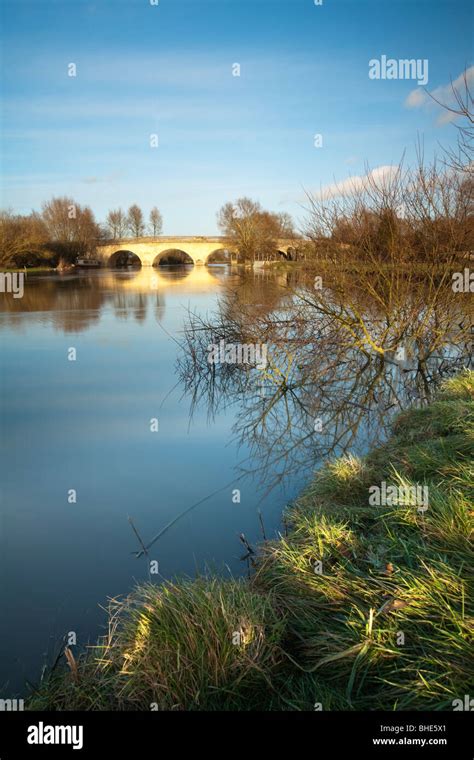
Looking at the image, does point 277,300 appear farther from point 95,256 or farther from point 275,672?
point 95,256

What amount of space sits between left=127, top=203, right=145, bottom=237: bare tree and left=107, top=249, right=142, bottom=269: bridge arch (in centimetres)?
817

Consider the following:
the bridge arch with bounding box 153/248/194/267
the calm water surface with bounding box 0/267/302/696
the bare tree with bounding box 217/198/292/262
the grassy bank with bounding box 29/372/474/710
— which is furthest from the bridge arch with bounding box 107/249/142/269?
the grassy bank with bounding box 29/372/474/710

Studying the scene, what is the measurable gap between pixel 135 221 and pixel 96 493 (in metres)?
94.2

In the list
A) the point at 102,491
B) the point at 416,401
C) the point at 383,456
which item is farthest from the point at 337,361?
the point at 102,491

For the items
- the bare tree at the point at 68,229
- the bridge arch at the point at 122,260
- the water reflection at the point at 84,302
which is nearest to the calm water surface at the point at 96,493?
the water reflection at the point at 84,302

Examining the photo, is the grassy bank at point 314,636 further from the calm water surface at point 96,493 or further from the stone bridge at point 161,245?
the stone bridge at point 161,245

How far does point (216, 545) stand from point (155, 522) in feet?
3.24

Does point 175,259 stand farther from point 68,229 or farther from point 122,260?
point 68,229

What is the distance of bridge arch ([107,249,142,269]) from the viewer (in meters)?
77.0

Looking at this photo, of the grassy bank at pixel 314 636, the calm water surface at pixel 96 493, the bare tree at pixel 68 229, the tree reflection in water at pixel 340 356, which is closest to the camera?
the grassy bank at pixel 314 636

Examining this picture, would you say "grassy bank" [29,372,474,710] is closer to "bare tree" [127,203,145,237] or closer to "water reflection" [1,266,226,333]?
"water reflection" [1,266,226,333]

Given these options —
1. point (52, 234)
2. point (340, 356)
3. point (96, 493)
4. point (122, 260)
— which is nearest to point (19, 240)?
point (52, 234)

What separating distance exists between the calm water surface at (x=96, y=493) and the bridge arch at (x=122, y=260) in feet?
206

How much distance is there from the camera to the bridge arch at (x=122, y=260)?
77.0 metres
